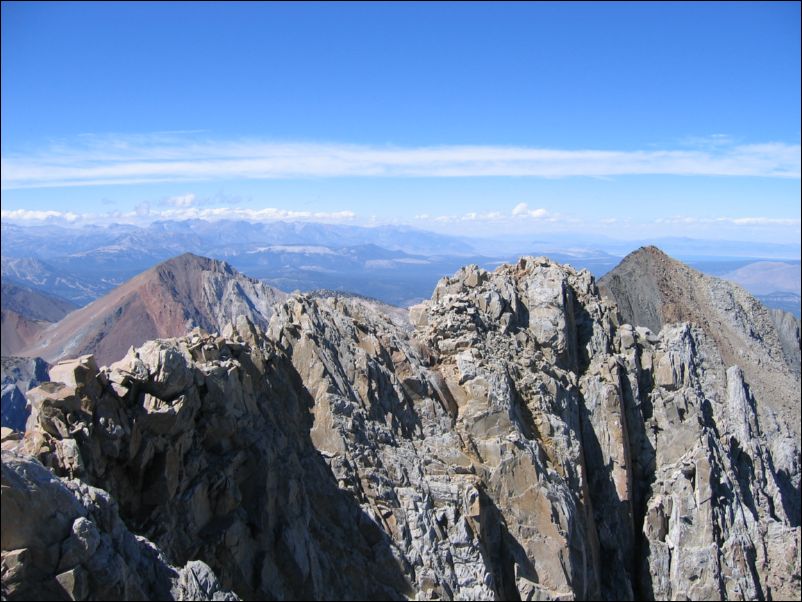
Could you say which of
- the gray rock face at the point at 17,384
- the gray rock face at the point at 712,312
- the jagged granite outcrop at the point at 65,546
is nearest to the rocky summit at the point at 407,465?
the jagged granite outcrop at the point at 65,546

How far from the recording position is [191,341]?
25.2 m

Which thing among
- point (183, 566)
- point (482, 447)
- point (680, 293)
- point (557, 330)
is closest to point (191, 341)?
point (183, 566)

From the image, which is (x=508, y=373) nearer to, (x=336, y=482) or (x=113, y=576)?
(x=336, y=482)

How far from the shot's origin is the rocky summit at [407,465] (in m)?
17.6

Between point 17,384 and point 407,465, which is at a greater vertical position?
point 407,465

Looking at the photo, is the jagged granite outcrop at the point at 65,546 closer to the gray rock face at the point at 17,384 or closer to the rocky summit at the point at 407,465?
the rocky summit at the point at 407,465

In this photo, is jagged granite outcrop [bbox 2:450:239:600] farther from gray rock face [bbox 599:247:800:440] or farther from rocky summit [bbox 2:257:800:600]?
gray rock face [bbox 599:247:800:440]

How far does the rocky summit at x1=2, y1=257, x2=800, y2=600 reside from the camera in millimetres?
17609

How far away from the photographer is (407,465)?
28844 millimetres

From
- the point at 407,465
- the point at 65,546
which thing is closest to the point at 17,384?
the point at 407,465

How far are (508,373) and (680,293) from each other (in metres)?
68.2

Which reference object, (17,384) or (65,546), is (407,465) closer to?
(65,546)

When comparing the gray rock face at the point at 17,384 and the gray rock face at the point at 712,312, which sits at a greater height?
the gray rock face at the point at 712,312

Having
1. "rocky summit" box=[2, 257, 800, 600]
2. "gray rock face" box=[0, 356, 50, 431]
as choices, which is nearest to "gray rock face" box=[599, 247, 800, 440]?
"rocky summit" box=[2, 257, 800, 600]
